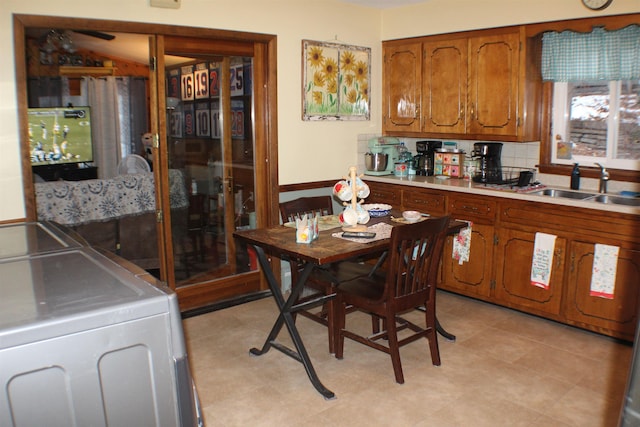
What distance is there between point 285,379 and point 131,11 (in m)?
2.59

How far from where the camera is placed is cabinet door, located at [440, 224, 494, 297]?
14.5 feet

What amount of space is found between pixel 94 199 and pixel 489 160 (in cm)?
352

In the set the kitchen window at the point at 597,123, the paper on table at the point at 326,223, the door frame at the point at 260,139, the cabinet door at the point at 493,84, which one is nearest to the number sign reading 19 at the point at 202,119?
the door frame at the point at 260,139

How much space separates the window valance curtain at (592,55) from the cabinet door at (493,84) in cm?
28

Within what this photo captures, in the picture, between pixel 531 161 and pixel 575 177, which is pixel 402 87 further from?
pixel 575 177

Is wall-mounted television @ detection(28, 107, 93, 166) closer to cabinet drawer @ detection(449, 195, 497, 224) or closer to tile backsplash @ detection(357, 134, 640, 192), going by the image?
tile backsplash @ detection(357, 134, 640, 192)

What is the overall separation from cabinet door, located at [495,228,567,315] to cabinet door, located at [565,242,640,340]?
0.09m

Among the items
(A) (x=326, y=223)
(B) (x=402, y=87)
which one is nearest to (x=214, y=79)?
(A) (x=326, y=223)

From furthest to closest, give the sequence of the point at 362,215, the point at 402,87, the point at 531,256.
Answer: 1. the point at 402,87
2. the point at 531,256
3. the point at 362,215

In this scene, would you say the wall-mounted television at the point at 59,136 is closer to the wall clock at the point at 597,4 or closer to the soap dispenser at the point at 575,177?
the soap dispenser at the point at 575,177

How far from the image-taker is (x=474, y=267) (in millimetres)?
4520

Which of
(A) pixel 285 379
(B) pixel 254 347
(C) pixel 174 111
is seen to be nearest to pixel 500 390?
(A) pixel 285 379

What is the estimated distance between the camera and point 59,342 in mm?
1111

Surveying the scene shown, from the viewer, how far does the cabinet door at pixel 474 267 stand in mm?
4410
